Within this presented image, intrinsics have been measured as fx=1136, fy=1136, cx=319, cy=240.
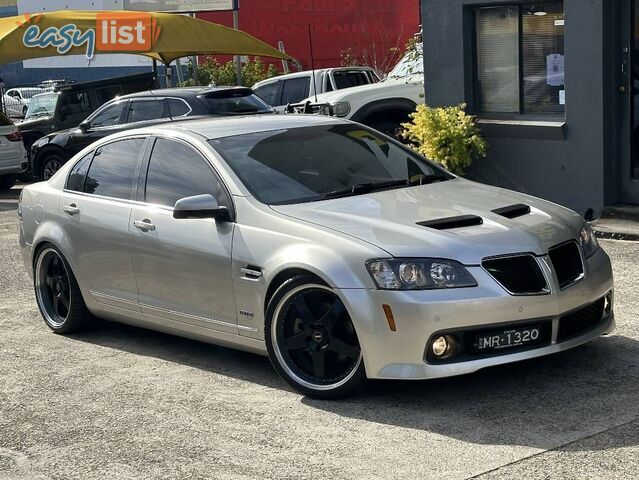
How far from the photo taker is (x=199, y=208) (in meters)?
6.64

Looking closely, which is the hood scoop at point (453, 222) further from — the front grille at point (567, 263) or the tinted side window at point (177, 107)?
the tinted side window at point (177, 107)

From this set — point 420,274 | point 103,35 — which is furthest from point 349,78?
point 420,274

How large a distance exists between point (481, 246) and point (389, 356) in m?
0.75

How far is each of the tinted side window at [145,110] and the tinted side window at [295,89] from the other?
13.7 ft

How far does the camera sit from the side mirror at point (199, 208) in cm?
664

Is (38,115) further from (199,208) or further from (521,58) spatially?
(199,208)

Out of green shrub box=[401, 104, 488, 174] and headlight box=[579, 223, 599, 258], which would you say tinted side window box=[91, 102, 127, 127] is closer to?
green shrub box=[401, 104, 488, 174]

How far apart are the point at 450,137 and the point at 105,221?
583 centimetres

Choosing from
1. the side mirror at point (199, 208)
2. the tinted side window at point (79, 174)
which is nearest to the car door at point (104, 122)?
the tinted side window at point (79, 174)

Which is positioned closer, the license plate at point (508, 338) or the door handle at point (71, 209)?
the license plate at point (508, 338)

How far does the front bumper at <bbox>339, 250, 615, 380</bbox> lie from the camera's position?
5.75 metres

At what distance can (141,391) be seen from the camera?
6641mm

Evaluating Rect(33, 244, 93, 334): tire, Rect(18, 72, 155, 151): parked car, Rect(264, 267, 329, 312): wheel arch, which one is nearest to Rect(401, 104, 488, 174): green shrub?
Rect(33, 244, 93, 334): tire

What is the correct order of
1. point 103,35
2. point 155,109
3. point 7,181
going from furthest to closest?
point 7,181 → point 103,35 → point 155,109
